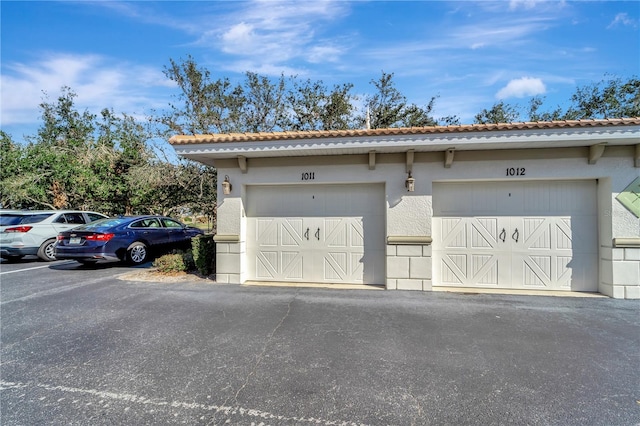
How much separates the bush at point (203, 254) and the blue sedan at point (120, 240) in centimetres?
280

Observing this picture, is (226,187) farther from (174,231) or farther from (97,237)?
(174,231)

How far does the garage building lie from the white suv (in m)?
7.21

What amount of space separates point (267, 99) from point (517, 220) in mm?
13398

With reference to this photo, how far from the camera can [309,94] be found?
1605 cm

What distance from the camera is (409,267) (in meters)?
6.09

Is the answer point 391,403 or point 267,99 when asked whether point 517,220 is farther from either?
point 267,99

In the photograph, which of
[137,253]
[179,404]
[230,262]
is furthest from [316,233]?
[137,253]

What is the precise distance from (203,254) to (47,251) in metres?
6.78

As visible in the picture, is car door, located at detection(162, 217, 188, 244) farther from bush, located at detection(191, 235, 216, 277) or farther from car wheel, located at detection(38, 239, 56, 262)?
car wheel, located at detection(38, 239, 56, 262)

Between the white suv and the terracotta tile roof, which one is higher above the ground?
the terracotta tile roof

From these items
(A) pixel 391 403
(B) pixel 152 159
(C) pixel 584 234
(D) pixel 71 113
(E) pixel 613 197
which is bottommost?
(A) pixel 391 403

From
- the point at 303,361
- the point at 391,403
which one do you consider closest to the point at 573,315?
the point at 391,403

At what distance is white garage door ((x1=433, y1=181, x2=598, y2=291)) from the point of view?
233 inches

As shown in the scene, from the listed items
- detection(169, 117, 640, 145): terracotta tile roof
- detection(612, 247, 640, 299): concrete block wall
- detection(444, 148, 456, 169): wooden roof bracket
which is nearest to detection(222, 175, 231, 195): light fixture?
detection(169, 117, 640, 145): terracotta tile roof
